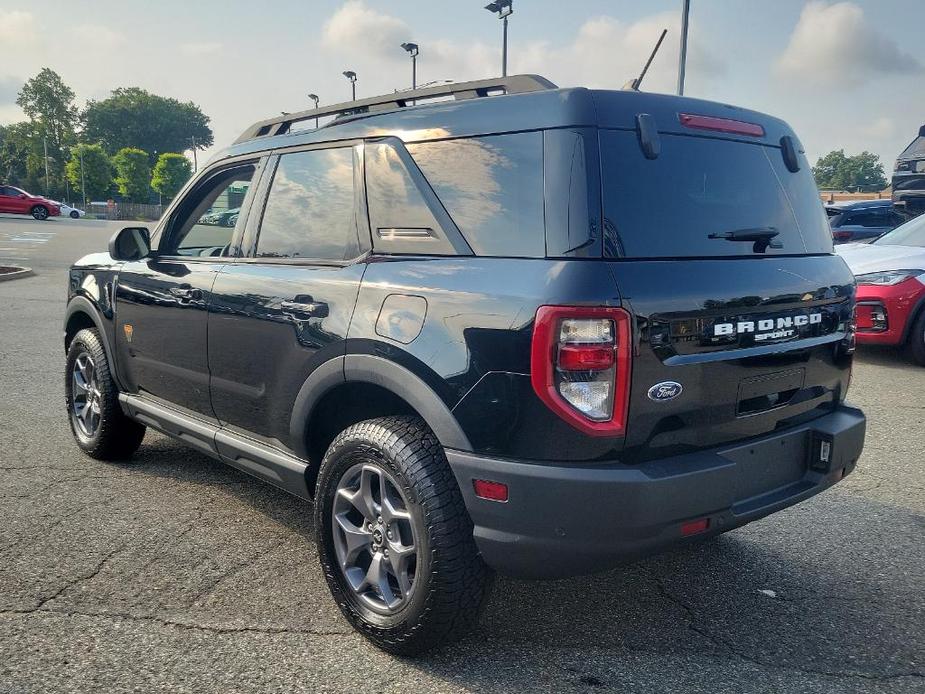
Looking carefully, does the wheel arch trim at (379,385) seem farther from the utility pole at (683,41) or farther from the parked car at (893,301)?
the utility pole at (683,41)

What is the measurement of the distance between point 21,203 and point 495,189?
153ft

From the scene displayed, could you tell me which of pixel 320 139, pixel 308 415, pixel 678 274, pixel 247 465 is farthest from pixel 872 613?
pixel 320 139

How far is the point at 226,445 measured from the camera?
3.59 m

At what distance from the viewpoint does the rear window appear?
249cm

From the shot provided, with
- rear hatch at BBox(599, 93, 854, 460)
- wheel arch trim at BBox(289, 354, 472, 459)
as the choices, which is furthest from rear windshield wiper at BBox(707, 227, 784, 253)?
wheel arch trim at BBox(289, 354, 472, 459)

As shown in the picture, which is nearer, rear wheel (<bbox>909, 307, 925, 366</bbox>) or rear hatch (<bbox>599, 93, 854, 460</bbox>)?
rear hatch (<bbox>599, 93, 854, 460</bbox>)

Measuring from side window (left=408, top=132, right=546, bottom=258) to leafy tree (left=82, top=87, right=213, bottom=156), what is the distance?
147 meters

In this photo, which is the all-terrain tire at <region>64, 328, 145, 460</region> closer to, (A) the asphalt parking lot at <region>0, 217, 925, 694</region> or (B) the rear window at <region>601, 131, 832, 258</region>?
(A) the asphalt parking lot at <region>0, 217, 925, 694</region>

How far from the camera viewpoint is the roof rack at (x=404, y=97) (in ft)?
9.10

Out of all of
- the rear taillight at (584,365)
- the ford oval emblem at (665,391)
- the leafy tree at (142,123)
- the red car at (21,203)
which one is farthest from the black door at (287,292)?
the leafy tree at (142,123)

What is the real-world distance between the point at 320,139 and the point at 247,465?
1.42 metres

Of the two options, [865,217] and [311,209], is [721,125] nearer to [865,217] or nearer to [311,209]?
[311,209]

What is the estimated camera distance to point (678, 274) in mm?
2496

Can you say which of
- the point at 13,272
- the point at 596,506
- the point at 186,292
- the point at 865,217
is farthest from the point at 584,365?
the point at 13,272
